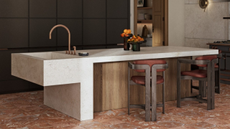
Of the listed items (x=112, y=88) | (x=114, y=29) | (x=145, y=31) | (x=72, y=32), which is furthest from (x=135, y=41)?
(x=145, y=31)

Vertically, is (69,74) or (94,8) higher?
(94,8)

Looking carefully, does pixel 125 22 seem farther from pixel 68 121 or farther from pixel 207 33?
pixel 68 121

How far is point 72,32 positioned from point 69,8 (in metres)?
0.49

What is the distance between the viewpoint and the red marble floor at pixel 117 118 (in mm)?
4242

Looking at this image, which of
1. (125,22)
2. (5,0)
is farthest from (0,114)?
(125,22)

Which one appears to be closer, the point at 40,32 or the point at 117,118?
the point at 117,118

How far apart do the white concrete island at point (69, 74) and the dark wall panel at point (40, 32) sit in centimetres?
151

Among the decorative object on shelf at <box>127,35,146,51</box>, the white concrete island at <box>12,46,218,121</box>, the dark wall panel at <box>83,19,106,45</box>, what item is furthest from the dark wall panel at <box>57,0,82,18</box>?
the decorative object on shelf at <box>127,35,146,51</box>

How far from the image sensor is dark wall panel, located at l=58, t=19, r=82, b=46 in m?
6.75

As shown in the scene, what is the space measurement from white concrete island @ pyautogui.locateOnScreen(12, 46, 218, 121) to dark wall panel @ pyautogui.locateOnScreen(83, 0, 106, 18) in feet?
7.01

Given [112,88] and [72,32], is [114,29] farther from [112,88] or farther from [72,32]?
[112,88]

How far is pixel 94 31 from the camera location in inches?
280

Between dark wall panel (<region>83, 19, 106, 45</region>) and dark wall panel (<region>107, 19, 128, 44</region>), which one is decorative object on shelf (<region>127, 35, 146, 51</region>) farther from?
dark wall panel (<region>107, 19, 128, 44</region>)

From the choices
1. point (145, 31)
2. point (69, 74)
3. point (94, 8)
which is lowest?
point (69, 74)
